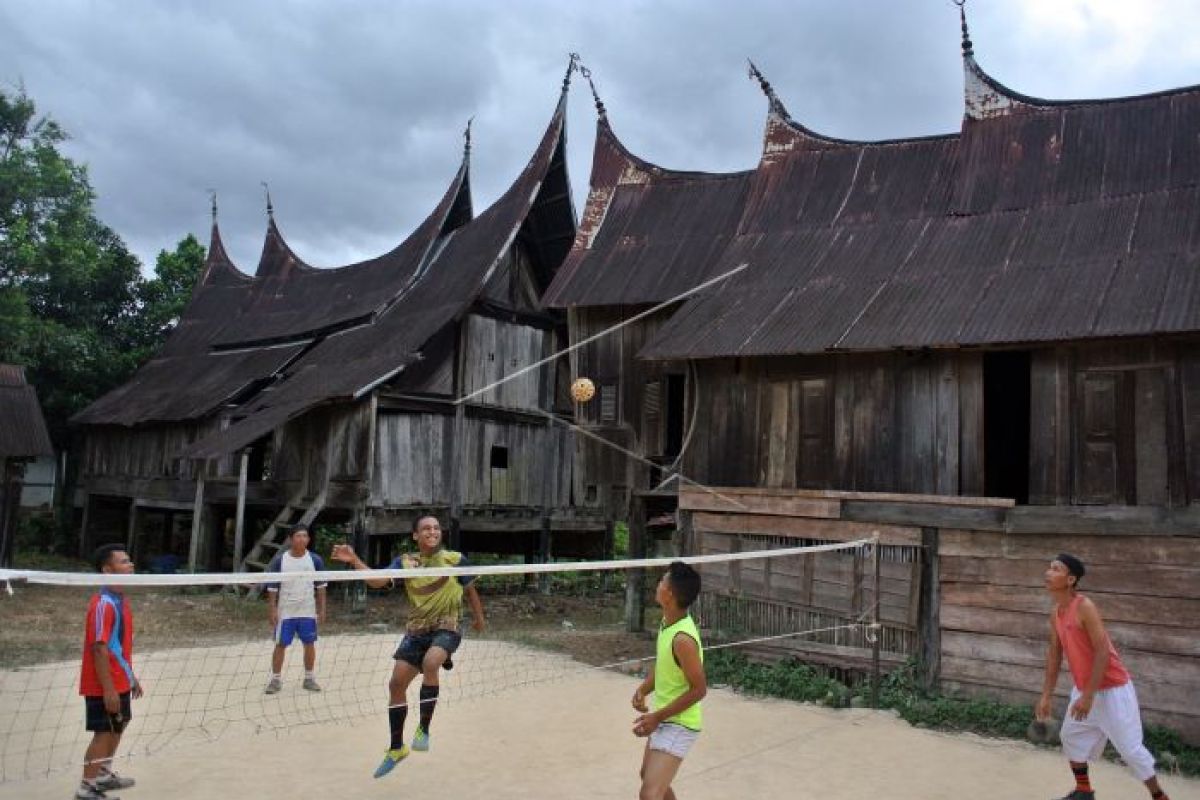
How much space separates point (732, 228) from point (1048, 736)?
27.7 feet

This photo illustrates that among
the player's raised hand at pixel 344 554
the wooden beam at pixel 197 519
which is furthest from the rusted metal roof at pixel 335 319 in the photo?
the player's raised hand at pixel 344 554

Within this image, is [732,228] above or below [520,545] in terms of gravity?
above

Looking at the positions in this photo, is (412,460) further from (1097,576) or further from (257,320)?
(1097,576)

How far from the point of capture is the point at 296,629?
8.98 metres

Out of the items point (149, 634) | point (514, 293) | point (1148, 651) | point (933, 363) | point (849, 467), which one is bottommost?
point (149, 634)

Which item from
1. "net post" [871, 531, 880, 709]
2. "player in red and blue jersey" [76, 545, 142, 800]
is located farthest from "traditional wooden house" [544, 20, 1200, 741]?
"player in red and blue jersey" [76, 545, 142, 800]

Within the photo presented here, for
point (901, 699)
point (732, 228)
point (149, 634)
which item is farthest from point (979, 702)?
point (149, 634)

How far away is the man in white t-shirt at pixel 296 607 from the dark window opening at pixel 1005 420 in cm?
818

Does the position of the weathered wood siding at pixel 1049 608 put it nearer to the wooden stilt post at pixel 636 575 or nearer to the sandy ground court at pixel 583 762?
the sandy ground court at pixel 583 762

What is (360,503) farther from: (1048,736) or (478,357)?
(1048,736)

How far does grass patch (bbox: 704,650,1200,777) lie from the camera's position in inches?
323

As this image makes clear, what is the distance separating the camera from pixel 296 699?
28.7 ft

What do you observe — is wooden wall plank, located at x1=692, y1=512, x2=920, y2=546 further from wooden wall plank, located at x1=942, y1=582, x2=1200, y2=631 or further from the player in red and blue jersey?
the player in red and blue jersey

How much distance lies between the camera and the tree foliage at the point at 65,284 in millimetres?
20078
